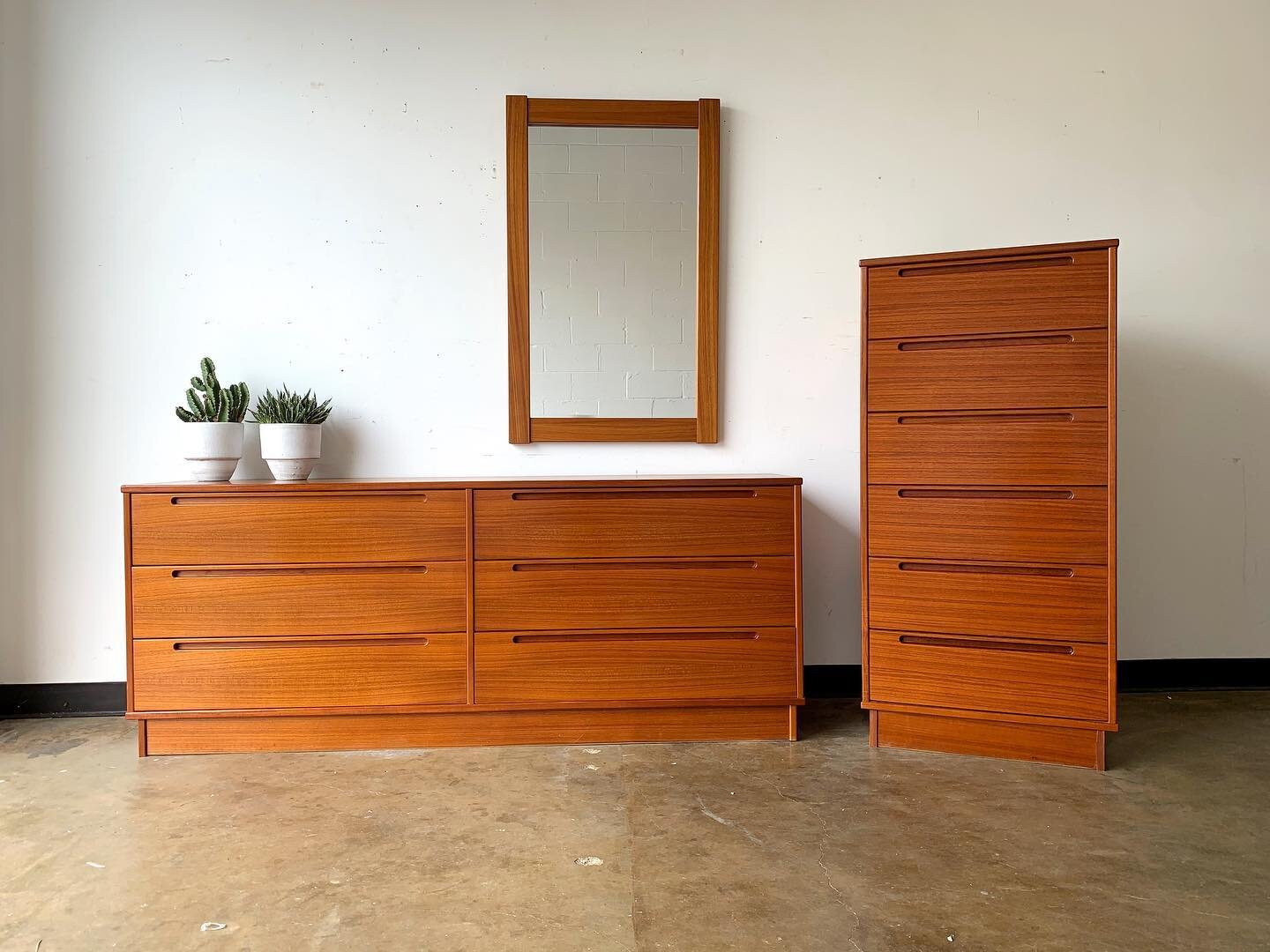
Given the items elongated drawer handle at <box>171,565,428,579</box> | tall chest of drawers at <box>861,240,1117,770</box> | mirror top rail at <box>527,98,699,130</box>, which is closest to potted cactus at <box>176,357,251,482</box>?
elongated drawer handle at <box>171,565,428,579</box>

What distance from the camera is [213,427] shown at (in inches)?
110

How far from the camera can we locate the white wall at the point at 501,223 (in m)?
3.05

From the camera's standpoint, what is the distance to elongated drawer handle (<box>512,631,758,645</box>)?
270cm

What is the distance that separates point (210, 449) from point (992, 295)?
2449 millimetres

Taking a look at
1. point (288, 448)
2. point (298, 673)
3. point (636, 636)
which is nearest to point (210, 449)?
point (288, 448)

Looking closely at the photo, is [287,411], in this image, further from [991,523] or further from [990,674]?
[990,674]

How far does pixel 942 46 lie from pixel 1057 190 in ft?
2.18

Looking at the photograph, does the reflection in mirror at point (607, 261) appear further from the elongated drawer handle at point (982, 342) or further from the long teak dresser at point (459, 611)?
the elongated drawer handle at point (982, 342)

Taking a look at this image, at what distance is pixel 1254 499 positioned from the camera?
3.25 metres

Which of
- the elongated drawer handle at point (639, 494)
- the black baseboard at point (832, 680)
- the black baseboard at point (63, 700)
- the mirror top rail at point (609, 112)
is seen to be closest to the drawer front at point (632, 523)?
the elongated drawer handle at point (639, 494)

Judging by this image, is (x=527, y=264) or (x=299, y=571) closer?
(x=299, y=571)

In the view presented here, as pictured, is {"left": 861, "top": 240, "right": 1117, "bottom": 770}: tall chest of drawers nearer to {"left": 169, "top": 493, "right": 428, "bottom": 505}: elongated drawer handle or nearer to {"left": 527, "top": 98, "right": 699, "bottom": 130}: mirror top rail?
{"left": 527, "top": 98, "right": 699, "bottom": 130}: mirror top rail

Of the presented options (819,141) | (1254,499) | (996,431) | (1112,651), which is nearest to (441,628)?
(996,431)

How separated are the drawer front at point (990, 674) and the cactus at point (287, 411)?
6.42 ft
